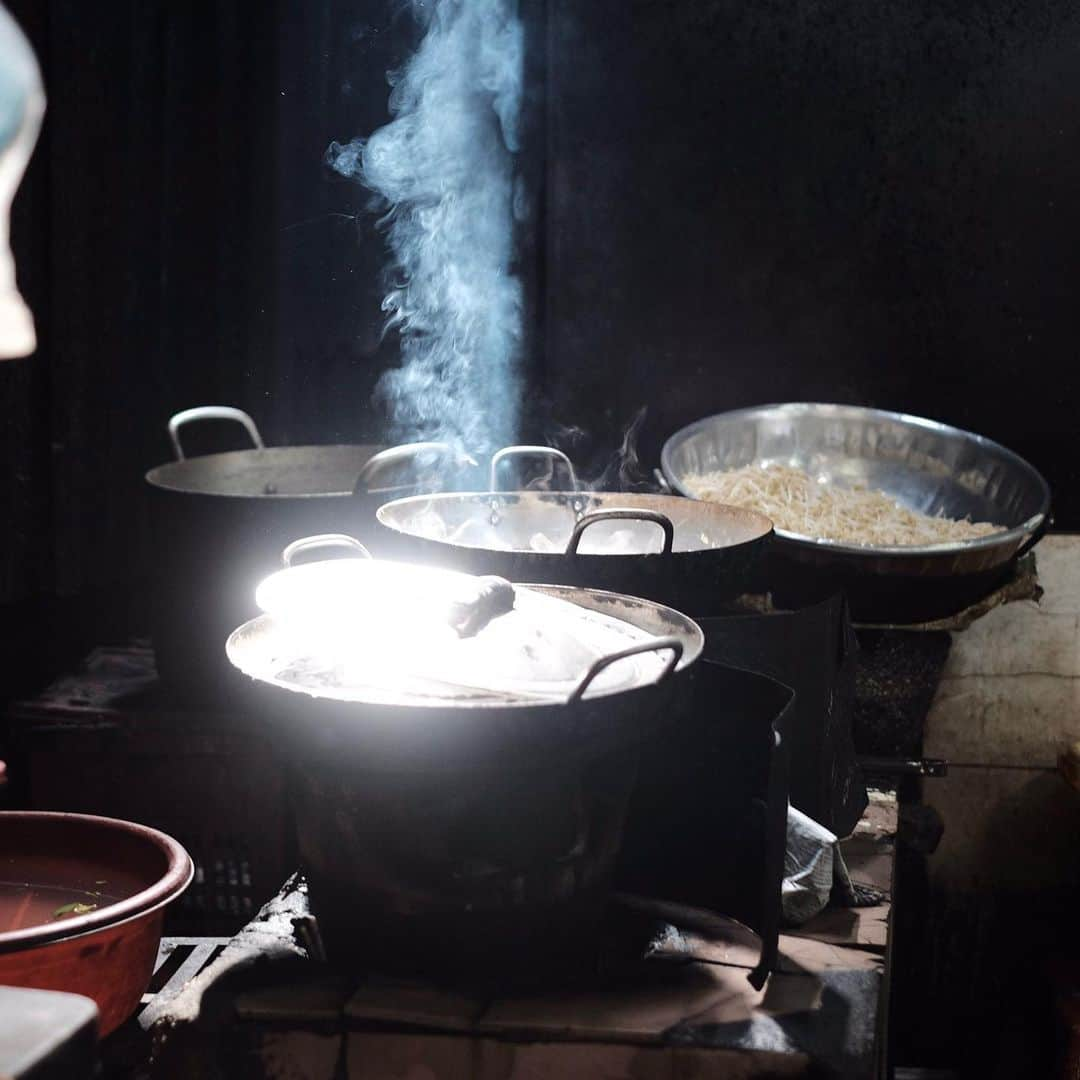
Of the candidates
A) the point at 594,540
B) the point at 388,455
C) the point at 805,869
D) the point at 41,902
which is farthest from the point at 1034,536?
the point at 41,902

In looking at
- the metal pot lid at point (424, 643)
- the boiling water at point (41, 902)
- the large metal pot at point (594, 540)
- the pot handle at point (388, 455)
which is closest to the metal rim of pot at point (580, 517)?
the large metal pot at point (594, 540)

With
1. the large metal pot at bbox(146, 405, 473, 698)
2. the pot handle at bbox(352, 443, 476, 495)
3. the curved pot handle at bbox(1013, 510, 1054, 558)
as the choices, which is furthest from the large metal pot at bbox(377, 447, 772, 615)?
the curved pot handle at bbox(1013, 510, 1054, 558)

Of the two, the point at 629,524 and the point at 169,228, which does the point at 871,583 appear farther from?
the point at 169,228

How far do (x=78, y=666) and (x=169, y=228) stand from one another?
2.04 m

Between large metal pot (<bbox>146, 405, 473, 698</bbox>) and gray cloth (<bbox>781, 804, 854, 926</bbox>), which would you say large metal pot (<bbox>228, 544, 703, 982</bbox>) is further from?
large metal pot (<bbox>146, 405, 473, 698</bbox>)

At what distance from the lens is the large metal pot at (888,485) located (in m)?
4.83

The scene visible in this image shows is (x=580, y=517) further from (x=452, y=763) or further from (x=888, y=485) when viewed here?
(x=888, y=485)

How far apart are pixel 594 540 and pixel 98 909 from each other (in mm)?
2044

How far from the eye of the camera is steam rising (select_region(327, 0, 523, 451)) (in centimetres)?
630

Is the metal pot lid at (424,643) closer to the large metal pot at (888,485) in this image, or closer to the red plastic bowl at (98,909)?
the red plastic bowl at (98,909)

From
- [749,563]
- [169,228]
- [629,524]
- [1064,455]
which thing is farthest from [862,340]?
[169,228]

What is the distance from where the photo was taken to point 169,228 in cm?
604

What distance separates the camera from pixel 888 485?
596cm

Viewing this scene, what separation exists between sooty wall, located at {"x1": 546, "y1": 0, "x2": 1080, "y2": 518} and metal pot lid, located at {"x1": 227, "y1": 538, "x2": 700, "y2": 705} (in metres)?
3.42
